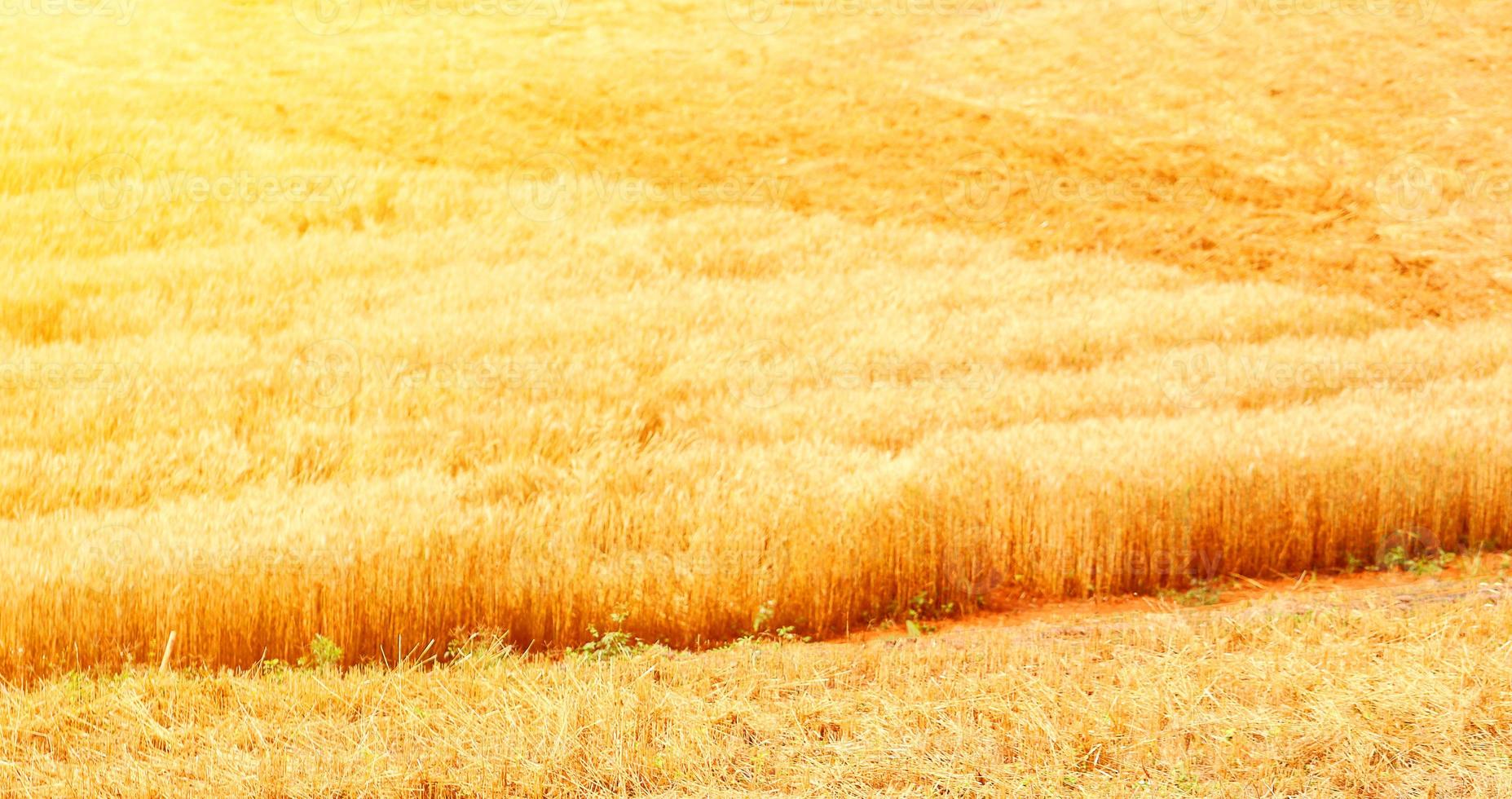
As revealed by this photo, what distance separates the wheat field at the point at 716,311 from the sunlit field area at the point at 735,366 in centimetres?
4

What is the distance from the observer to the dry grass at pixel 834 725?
3.82m

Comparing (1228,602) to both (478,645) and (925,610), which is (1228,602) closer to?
(925,610)

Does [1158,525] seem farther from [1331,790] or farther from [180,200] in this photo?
[180,200]

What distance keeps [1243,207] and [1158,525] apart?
7693 millimetres

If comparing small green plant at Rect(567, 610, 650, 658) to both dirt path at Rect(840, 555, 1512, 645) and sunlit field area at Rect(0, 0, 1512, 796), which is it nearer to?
sunlit field area at Rect(0, 0, 1512, 796)

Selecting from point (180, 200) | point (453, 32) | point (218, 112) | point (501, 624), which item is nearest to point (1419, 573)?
point (501, 624)

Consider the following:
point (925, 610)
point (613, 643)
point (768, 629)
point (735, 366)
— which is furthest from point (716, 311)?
point (613, 643)

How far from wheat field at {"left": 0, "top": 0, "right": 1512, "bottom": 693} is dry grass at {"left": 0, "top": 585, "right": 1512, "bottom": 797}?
0.91 m

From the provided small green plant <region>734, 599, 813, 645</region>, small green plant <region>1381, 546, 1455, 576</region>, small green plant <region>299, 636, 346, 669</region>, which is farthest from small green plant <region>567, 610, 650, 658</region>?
small green plant <region>1381, 546, 1455, 576</region>

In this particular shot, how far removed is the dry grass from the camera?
382 cm

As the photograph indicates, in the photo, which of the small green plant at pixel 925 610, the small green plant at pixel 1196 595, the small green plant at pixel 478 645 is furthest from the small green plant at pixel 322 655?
the small green plant at pixel 1196 595

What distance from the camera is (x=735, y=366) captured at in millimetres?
8883

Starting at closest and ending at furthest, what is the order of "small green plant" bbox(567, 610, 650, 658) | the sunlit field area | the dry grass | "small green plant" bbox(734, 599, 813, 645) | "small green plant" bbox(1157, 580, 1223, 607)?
the dry grass → the sunlit field area → "small green plant" bbox(567, 610, 650, 658) → "small green plant" bbox(734, 599, 813, 645) → "small green plant" bbox(1157, 580, 1223, 607)

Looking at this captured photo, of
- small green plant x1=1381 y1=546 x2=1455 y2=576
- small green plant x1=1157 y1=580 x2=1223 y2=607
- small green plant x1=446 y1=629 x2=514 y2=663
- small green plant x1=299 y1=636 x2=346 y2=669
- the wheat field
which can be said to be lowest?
small green plant x1=1157 y1=580 x2=1223 y2=607
